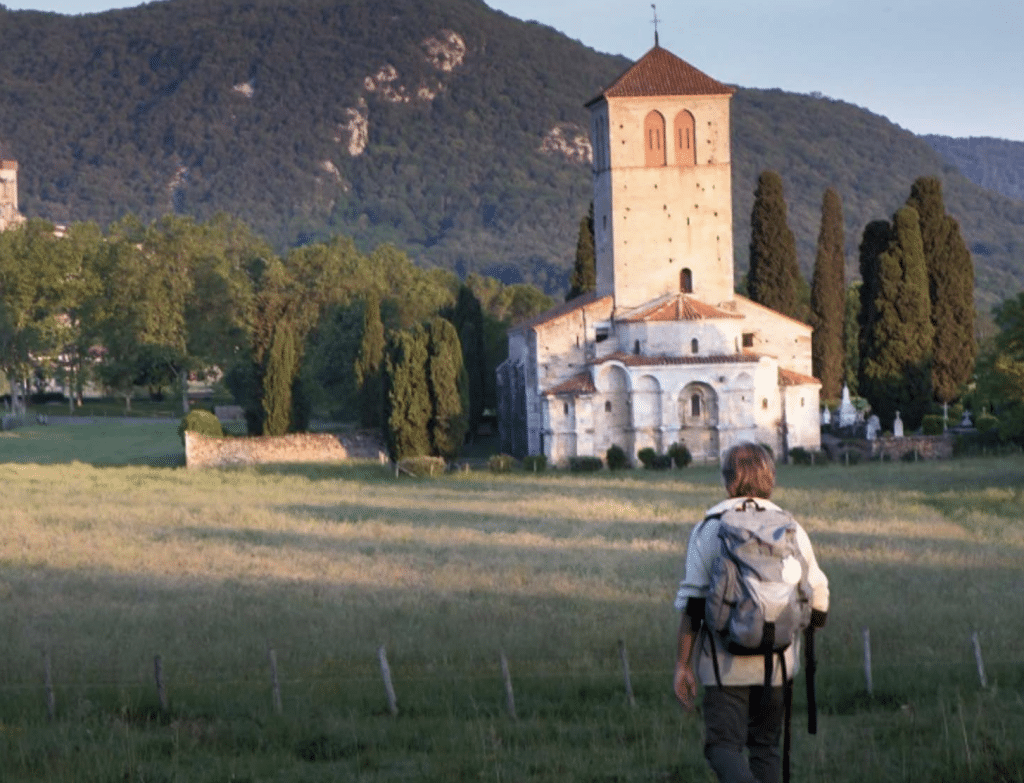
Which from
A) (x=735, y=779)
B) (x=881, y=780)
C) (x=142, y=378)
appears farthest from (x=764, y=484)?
(x=142, y=378)

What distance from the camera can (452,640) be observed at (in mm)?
19125

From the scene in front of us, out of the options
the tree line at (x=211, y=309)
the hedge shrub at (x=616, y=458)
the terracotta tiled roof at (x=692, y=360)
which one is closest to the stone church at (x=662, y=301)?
the terracotta tiled roof at (x=692, y=360)

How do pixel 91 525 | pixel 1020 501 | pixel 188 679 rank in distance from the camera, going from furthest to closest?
pixel 1020 501 → pixel 91 525 → pixel 188 679

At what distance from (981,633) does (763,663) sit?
34.7ft

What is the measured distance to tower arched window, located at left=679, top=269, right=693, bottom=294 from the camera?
→ 6266 cm

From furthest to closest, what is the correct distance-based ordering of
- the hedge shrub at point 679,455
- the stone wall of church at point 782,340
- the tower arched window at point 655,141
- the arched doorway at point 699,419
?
the tower arched window at point 655,141
the stone wall of church at point 782,340
the arched doorway at point 699,419
the hedge shrub at point 679,455

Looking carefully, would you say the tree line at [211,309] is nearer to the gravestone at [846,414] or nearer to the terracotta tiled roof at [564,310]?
the terracotta tiled roof at [564,310]

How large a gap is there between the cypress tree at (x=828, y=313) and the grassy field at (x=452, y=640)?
26.0 meters

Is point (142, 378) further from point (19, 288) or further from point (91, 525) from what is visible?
point (91, 525)

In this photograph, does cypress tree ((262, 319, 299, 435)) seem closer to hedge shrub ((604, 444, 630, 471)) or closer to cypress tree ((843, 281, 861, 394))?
hedge shrub ((604, 444, 630, 471))

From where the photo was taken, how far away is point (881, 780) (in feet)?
39.1

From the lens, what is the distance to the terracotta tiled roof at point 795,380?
59.5 m

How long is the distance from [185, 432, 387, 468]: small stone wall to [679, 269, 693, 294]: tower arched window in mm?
11868

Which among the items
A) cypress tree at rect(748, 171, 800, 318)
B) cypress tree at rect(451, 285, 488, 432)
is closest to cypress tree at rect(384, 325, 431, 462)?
cypress tree at rect(451, 285, 488, 432)
